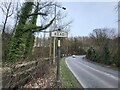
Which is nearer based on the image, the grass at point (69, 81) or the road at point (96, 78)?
the grass at point (69, 81)

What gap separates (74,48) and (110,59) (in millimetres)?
87739

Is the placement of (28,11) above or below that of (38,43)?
above

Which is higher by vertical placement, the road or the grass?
the grass

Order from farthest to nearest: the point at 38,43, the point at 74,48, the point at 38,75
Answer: the point at 74,48
the point at 38,43
the point at 38,75

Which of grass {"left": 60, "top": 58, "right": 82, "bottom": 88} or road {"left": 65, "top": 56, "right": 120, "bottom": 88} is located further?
road {"left": 65, "top": 56, "right": 120, "bottom": 88}

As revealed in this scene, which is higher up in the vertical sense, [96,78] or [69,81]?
[69,81]

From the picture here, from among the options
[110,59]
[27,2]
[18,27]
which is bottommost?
[110,59]

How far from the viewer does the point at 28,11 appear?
34.6m

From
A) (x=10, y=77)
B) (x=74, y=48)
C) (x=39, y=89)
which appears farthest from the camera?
(x=74, y=48)

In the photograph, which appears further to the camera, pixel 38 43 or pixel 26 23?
pixel 38 43

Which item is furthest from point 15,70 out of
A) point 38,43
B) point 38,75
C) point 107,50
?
point 107,50

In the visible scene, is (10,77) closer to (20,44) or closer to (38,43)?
(20,44)

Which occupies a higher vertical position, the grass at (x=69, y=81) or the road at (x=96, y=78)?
the grass at (x=69, y=81)

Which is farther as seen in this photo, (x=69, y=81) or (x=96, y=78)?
(x=96, y=78)
